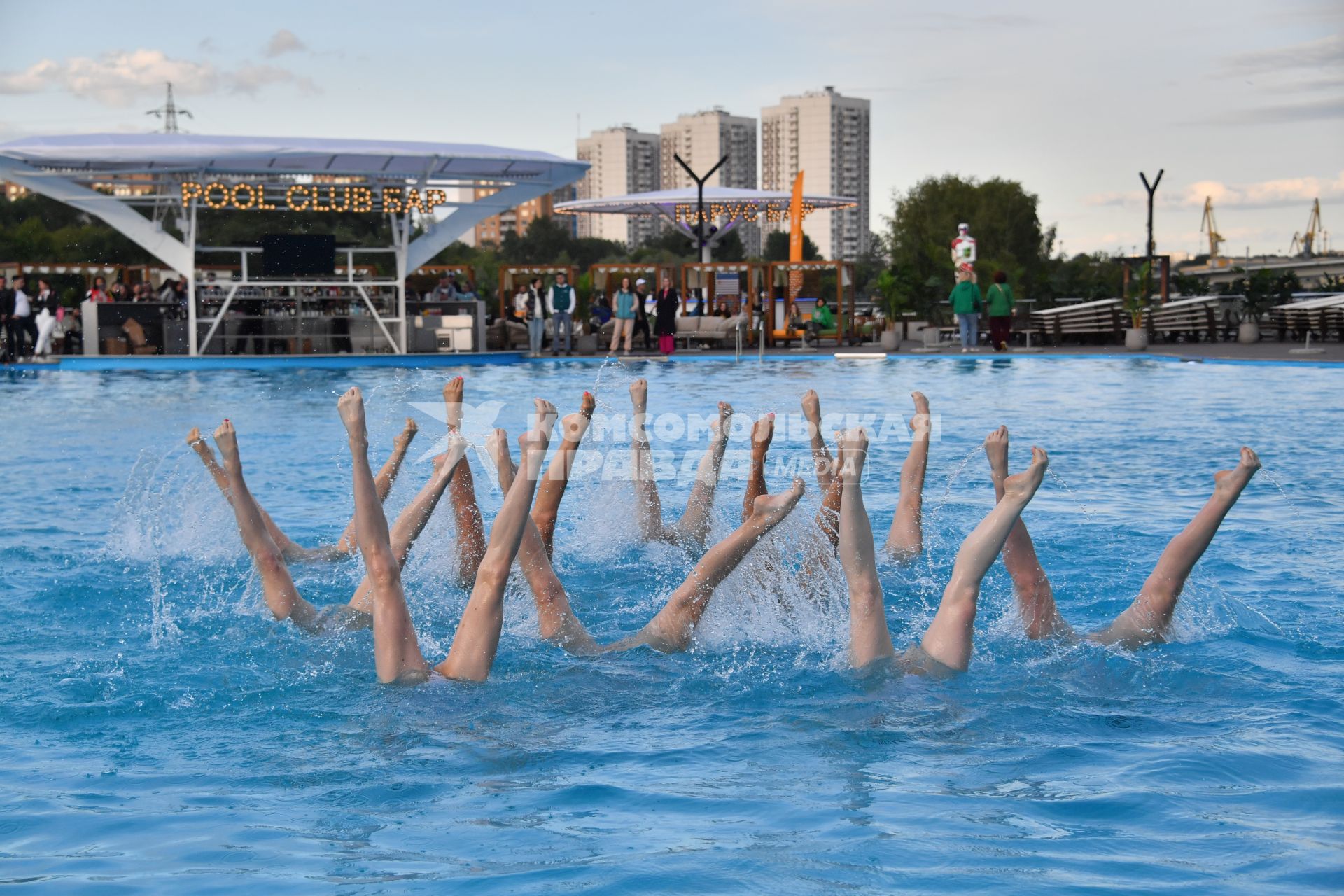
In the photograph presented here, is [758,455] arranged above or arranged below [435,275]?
below

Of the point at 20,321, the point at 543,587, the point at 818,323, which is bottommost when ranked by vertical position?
the point at 543,587

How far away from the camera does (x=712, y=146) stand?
9206 cm

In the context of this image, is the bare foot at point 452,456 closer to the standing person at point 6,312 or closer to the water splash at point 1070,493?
the water splash at point 1070,493

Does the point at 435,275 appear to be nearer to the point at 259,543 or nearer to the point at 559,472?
the point at 259,543

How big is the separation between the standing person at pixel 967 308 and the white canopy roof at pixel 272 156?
7323 millimetres

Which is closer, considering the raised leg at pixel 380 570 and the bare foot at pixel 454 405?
the raised leg at pixel 380 570

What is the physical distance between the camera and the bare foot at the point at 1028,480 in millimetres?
3457

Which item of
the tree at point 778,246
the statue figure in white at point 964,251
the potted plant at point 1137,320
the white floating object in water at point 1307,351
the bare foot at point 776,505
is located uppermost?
the tree at point 778,246

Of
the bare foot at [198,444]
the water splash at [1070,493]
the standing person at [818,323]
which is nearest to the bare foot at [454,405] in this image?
the bare foot at [198,444]

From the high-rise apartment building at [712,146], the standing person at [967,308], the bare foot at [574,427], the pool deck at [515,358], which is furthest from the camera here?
the high-rise apartment building at [712,146]

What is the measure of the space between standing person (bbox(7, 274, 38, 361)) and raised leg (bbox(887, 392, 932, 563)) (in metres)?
19.5

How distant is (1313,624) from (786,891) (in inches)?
130

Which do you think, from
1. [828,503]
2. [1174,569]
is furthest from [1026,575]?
[828,503]

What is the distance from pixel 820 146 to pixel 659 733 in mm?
86057
